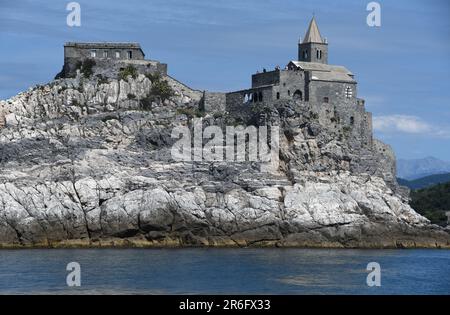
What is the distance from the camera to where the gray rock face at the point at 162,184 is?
7825 centimetres

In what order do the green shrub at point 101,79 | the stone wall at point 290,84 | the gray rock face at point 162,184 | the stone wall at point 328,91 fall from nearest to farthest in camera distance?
the gray rock face at point 162,184 → the stone wall at point 290,84 → the stone wall at point 328,91 → the green shrub at point 101,79

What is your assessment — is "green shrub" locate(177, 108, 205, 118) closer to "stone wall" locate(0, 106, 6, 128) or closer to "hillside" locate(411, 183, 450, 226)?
"stone wall" locate(0, 106, 6, 128)

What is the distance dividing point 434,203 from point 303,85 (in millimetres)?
41950

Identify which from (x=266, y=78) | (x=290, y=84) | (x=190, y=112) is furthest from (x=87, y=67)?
(x=290, y=84)

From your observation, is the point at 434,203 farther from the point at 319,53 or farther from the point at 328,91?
the point at 328,91

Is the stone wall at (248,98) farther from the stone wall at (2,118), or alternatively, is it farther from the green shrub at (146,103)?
the stone wall at (2,118)

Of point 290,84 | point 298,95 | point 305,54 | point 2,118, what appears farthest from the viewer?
point 305,54

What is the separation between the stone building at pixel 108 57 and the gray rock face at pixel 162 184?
9.13 feet

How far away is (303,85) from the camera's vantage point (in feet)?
295

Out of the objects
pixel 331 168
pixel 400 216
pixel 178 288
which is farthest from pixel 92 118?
pixel 178 288

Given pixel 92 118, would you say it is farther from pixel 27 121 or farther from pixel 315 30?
pixel 315 30

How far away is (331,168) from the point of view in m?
86.3

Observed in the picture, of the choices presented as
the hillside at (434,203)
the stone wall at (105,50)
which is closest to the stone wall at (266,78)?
the stone wall at (105,50)

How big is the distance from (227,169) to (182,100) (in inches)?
476
